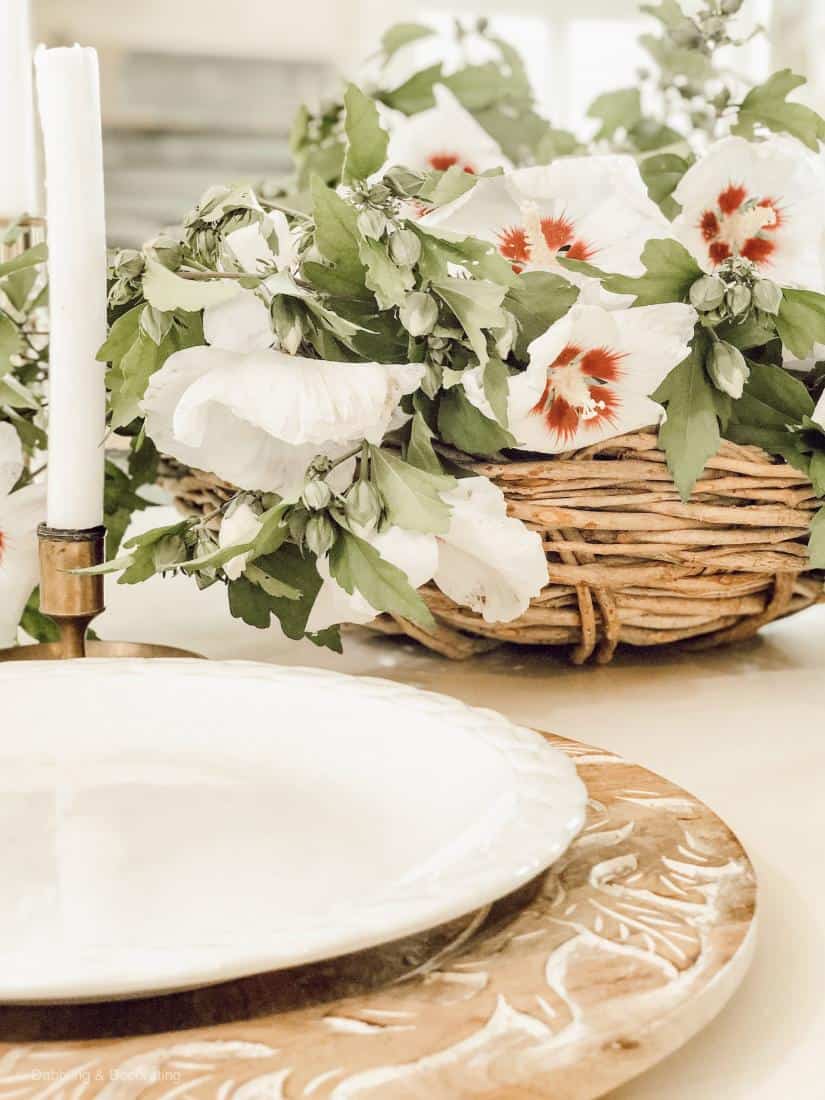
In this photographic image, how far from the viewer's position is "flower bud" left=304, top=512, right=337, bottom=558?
0.40m

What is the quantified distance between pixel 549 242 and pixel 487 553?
0.13m

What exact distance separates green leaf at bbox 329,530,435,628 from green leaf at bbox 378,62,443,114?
403 mm

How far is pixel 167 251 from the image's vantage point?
1.39 feet

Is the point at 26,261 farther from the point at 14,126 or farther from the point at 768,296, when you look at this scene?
the point at 768,296

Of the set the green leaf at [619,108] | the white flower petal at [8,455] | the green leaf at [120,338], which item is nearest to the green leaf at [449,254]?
the green leaf at [120,338]

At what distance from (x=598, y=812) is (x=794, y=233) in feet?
0.97

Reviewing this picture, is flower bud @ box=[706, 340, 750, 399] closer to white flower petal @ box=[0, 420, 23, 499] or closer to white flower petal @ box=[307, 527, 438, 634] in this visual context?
white flower petal @ box=[307, 527, 438, 634]

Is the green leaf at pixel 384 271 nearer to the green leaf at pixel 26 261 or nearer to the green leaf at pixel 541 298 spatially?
the green leaf at pixel 541 298

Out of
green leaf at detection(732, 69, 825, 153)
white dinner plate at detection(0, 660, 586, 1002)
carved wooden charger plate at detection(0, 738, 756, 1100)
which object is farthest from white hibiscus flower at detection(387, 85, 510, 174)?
carved wooden charger plate at detection(0, 738, 756, 1100)

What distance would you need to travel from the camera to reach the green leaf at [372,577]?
407mm

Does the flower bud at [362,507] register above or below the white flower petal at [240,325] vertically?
below

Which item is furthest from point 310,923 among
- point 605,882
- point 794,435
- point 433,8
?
point 433,8

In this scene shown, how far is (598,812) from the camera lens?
356 millimetres

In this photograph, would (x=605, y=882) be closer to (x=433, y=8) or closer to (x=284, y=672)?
(x=284, y=672)
